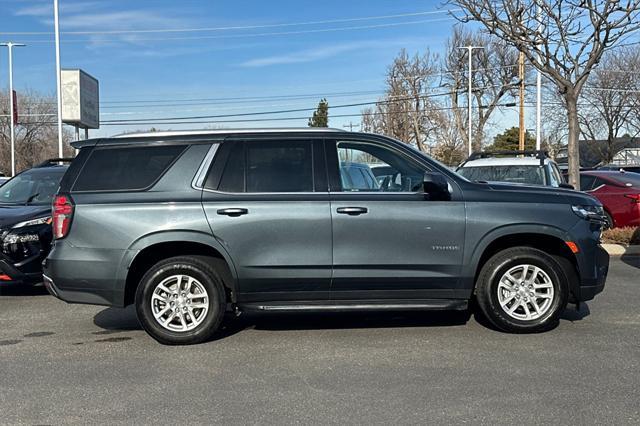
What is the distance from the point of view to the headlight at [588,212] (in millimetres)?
5828

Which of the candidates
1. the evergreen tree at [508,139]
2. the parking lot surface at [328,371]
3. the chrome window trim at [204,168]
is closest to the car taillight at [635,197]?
the parking lot surface at [328,371]

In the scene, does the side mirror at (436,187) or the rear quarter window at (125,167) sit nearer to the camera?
the side mirror at (436,187)

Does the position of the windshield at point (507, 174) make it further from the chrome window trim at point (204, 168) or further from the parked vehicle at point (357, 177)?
the chrome window trim at point (204, 168)

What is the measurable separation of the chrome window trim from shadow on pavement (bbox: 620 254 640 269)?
284 inches

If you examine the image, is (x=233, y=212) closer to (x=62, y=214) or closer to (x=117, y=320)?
(x=62, y=214)

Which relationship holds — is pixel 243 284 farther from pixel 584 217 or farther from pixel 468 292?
pixel 584 217

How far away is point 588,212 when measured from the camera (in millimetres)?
5902

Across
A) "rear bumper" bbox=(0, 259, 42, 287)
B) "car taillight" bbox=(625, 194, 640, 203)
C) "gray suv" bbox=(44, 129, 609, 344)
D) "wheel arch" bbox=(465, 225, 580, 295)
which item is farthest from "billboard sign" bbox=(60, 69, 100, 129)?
"wheel arch" bbox=(465, 225, 580, 295)

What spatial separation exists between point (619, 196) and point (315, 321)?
8.32 metres

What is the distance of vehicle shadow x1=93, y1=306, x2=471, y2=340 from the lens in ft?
21.0

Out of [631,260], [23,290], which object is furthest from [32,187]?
[631,260]

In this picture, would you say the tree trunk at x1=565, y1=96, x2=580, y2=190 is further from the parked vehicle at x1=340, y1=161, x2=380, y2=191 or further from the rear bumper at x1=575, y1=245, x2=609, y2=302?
the parked vehicle at x1=340, y1=161, x2=380, y2=191

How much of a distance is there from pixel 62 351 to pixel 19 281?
7.44ft

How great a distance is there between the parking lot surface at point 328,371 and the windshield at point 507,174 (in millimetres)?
3484
